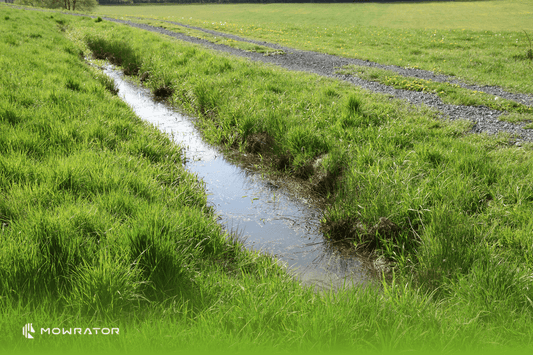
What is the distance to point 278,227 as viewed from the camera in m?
4.29

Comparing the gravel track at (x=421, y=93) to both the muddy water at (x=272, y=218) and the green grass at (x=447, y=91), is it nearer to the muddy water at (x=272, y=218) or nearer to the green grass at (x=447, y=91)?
the green grass at (x=447, y=91)

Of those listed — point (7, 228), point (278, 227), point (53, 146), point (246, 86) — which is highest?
point (246, 86)

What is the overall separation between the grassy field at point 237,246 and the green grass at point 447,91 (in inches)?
87.9

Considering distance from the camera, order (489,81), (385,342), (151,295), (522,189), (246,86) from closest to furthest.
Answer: (385,342) < (151,295) < (522,189) < (246,86) < (489,81)

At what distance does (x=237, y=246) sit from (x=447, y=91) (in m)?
8.76

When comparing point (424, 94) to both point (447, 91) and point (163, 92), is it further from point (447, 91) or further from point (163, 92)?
point (163, 92)

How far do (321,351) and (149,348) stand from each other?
1059 mm

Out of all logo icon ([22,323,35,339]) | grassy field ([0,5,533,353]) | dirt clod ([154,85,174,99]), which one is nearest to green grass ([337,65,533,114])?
grassy field ([0,5,533,353])

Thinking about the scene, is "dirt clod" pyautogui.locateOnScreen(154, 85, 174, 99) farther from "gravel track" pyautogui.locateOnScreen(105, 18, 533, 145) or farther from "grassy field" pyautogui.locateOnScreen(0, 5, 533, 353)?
"gravel track" pyautogui.locateOnScreen(105, 18, 533, 145)

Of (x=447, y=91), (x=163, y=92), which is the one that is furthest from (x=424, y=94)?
(x=163, y=92)

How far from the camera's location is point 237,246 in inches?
137

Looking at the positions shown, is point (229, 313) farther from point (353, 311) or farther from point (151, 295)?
point (353, 311)

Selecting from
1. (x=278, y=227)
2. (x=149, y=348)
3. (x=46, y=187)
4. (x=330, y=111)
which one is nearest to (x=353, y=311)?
(x=149, y=348)

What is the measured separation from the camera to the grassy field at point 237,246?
6.98 feet
